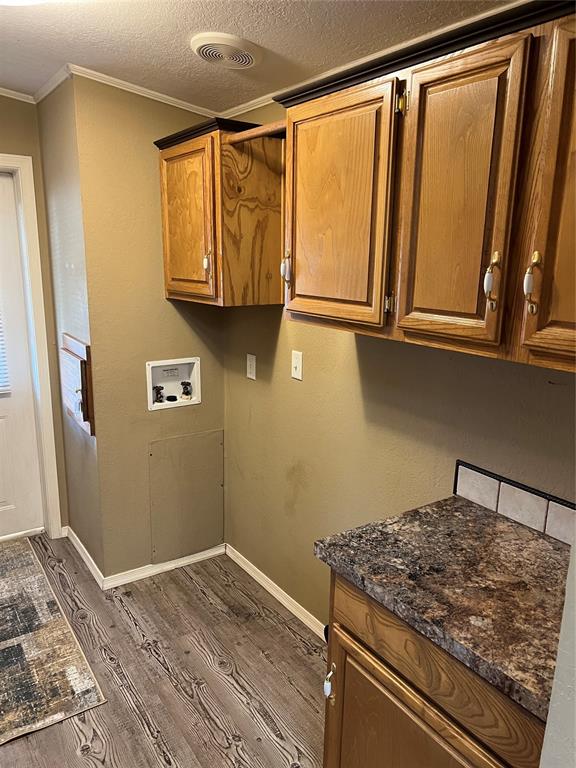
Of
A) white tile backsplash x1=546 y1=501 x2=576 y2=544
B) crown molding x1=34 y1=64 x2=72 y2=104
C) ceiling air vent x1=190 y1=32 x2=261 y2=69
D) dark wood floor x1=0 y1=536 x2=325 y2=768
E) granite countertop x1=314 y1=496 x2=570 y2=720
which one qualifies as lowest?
dark wood floor x1=0 y1=536 x2=325 y2=768

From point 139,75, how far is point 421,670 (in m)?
2.36

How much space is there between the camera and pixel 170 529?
9.39ft

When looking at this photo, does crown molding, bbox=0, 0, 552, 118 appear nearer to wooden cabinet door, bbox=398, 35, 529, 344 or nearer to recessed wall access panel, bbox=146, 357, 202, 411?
wooden cabinet door, bbox=398, 35, 529, 344

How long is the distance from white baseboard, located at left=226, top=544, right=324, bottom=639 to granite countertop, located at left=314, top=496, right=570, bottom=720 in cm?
114

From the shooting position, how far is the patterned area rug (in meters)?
1.95

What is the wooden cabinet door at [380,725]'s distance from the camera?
3.59ft

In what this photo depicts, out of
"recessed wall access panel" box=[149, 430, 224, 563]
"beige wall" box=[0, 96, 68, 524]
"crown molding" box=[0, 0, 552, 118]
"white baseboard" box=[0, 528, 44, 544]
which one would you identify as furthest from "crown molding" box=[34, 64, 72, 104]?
"white baseboard" box=[0, 528, 44, 544]

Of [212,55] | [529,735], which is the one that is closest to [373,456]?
[529,735]

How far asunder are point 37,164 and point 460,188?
241cm

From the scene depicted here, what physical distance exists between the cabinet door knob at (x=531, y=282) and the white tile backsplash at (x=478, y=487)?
2.17 ft

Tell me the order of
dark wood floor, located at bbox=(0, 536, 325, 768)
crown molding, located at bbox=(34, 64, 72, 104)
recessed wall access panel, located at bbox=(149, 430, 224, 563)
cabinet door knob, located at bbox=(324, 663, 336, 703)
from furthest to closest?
recessed wall access panel, located at bbox=(149, 430, 224, 563)
crown molding, located at bbox=(34, 64, 72, 104)
dark wood floor, located at bbox=(0, 536, 325, 768)
cabinet door knob, located at bbox=(324, 663, 336, 703)

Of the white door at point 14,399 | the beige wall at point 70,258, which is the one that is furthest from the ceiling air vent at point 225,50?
the white door at point 14,399

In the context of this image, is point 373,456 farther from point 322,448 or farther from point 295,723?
point 295,723

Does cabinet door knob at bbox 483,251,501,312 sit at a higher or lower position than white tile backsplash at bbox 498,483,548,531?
higher
